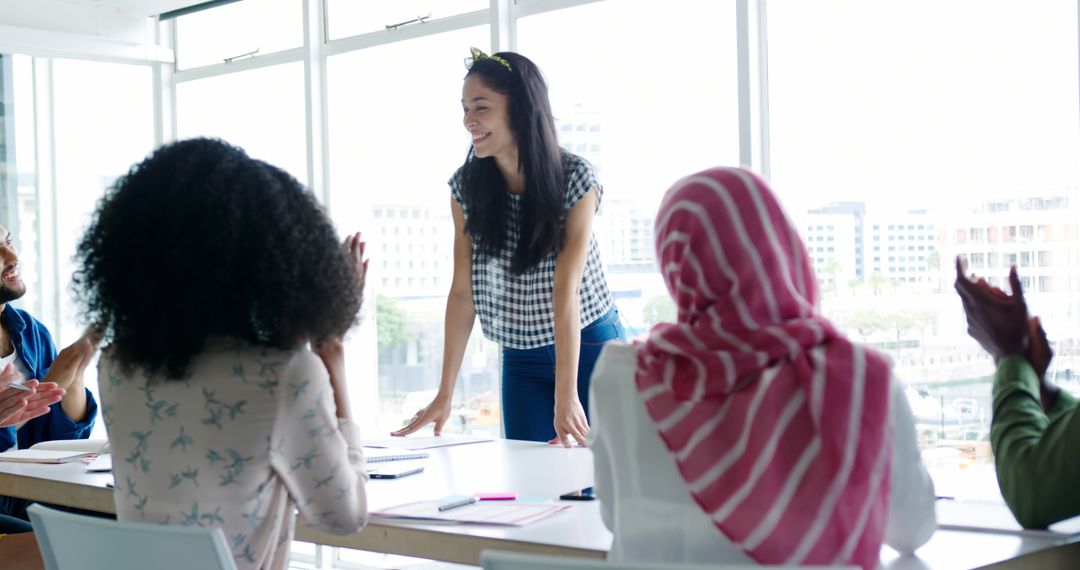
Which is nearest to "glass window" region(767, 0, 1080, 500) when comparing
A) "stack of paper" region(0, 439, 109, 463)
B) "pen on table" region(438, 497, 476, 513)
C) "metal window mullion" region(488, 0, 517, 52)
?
"metal window mullion" region(488, 0, 517, 52)

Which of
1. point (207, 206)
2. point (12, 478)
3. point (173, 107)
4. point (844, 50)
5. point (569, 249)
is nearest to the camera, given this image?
point (207, 206)

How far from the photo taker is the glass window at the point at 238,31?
17.5 ft

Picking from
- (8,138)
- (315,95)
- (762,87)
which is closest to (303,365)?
(762,87)

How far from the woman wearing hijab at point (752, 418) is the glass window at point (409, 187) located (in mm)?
3226

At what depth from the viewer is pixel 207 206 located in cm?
146

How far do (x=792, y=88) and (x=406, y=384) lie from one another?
224cm

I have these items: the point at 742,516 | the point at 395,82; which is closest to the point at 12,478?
the point at 742,516

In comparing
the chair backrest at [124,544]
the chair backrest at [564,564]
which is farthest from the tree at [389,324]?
the chair backrest at [564,564]

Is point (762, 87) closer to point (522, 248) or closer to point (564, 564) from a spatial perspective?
point (522, 248)

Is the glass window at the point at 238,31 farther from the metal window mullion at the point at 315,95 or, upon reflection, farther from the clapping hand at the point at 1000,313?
the clapping hand at the point at 1000,313

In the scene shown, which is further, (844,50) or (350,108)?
(350,108)

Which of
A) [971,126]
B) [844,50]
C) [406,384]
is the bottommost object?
[406,384]

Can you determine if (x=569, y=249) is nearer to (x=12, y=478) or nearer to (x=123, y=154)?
(x=12, y=478)

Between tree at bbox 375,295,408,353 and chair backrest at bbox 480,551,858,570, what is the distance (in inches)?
150
